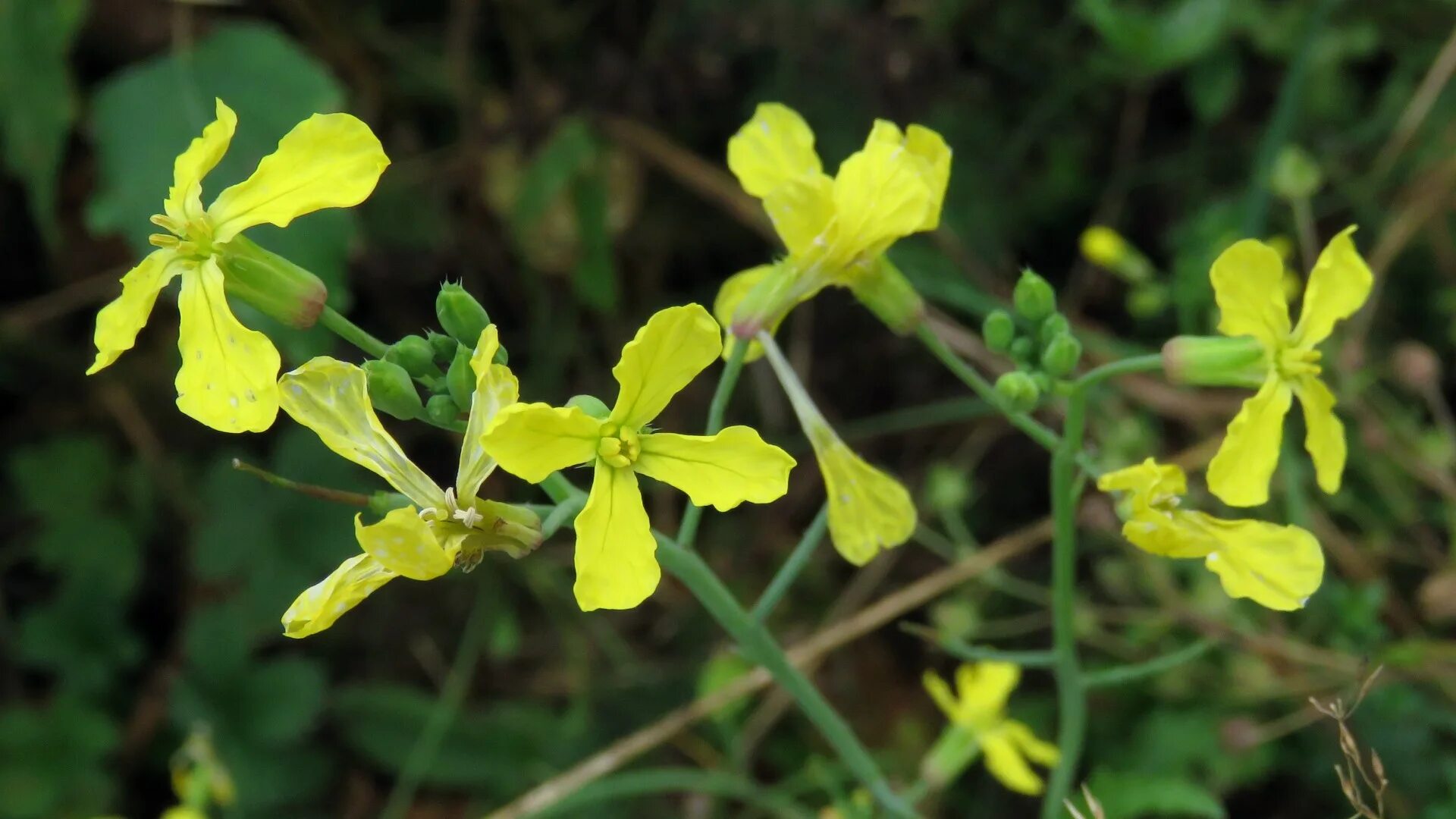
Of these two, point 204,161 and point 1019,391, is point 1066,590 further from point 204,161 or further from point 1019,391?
point 204,161

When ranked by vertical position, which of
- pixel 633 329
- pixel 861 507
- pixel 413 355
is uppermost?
pixel 413 355

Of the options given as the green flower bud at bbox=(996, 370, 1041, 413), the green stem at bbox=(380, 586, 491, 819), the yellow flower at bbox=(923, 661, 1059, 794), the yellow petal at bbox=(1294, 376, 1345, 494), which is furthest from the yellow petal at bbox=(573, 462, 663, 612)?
the green stem at bbox=(380, 586, 491, 819)

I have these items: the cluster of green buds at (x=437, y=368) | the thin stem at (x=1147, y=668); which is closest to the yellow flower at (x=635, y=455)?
the cluster of green buds at (x=437, y=368)

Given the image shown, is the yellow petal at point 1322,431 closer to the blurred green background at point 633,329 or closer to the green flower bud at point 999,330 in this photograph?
the green flower bud at point 999,330

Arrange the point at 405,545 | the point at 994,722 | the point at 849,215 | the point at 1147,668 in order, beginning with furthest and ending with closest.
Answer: the point at 994,722
the point at 1147,668
the point at 849,215
the point at 405,545

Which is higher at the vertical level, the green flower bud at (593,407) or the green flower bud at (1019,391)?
the green flower bud at (593,407)

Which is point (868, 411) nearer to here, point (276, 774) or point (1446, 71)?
point (1446, 71)

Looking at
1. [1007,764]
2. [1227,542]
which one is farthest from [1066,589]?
[1007,764]
